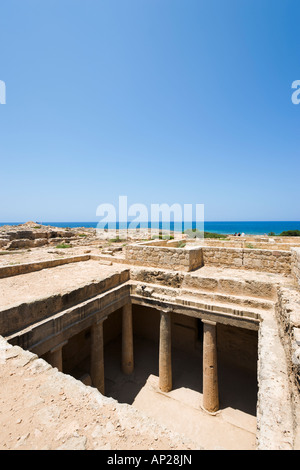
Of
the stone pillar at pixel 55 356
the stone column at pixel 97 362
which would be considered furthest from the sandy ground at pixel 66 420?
the stone column at pixel 97 362

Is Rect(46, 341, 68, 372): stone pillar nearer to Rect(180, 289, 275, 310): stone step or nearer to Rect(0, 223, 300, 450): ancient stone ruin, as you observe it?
Rect(0, 223, 300, 450): ancient stone ruin

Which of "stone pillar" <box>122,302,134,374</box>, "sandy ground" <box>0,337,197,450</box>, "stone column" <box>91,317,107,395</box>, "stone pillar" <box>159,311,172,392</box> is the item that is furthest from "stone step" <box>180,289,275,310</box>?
"sandy ground" <box>0,337,197,450</box>

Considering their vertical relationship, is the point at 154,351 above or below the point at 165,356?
below

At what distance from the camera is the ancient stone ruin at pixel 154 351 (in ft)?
7.48

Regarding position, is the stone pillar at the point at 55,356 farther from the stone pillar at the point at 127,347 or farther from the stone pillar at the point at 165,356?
the stone pillar at the point at 165,356

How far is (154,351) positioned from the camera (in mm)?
10031

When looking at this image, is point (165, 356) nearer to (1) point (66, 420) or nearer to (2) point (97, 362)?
(2) point (97, 362)

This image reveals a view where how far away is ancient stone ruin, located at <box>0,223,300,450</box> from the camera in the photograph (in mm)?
2281

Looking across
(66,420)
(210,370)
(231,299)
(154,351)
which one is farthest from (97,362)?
(66,420)

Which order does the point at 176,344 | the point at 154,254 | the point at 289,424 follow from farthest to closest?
the point at 176,344 → the point at 154,254 → the point at 289,424

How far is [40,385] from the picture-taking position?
2713 millimetres

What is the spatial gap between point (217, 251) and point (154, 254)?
2537 millimetres
